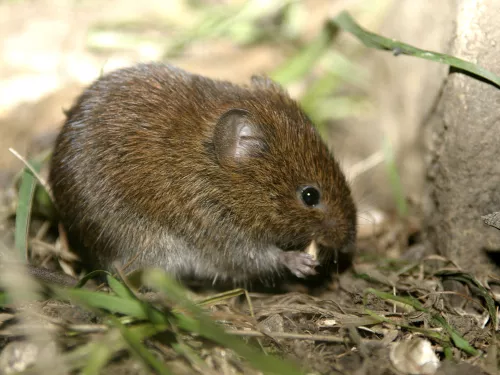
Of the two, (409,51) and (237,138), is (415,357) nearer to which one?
(237,138)

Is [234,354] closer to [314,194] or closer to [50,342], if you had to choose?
[50,342]

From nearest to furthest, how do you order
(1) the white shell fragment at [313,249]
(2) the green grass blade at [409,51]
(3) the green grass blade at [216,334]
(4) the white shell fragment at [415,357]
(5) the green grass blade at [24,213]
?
(3) the green grass blade at [216,334]
(4) the white shell fragment at [415,357]
(2) the green grass blade at [409,51]
(5) the green grass blade at [24,213]
(1) the white shell fragment at [313,249]

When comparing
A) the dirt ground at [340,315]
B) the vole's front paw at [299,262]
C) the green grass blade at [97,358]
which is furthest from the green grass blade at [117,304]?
the vole's front paw at [299,262]

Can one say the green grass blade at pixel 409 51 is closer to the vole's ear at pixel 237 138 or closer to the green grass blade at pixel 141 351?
the vole's ear at pixel 237 138

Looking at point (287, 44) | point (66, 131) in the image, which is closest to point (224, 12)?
point (287, 44)

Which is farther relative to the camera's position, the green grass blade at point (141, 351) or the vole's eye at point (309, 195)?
the vole's eye at point (309, 195)

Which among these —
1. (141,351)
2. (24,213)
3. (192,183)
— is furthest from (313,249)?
(24,213)

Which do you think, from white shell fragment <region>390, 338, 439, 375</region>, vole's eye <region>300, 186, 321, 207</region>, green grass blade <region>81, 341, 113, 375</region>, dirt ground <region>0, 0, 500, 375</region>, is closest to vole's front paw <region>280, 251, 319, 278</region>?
dirt ground <region>0, 0, 500, 375</region>
